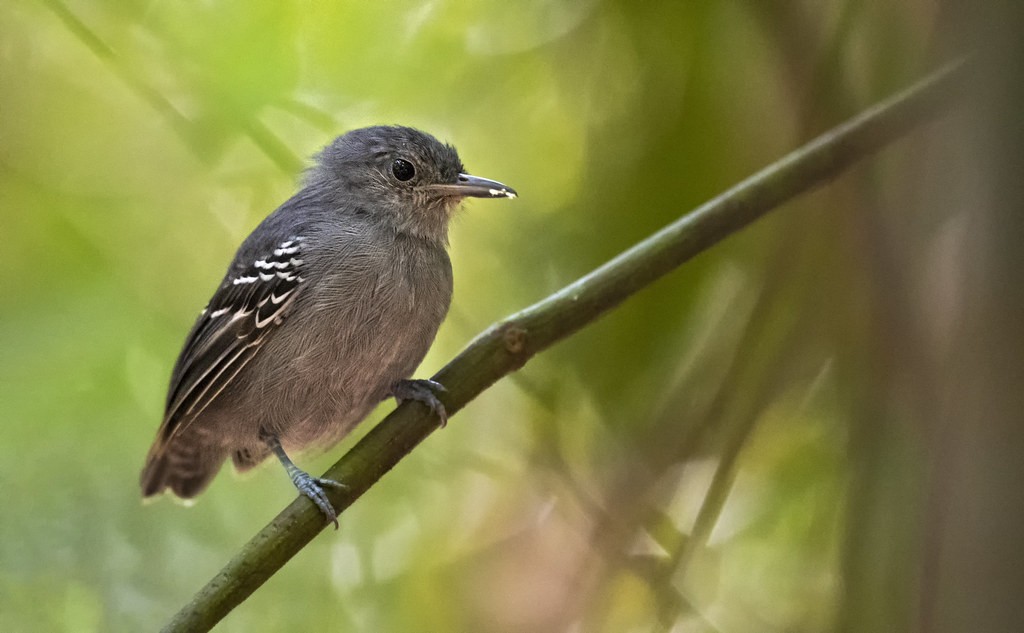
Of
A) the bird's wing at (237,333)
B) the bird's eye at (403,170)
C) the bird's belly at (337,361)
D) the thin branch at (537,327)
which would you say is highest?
the bird's eye at (403,170)

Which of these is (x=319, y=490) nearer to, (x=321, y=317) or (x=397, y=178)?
(x=321, y=317)

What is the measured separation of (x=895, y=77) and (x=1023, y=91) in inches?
36.7

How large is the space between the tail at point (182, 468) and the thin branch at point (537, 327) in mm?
988

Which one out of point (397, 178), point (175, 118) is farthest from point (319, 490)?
point (175, 118)

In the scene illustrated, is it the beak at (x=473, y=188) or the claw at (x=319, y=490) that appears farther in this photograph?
the beak at (x=473, y=188)

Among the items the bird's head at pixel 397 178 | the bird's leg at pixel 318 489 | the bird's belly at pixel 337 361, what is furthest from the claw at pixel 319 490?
the bird's head at pixel 397 178

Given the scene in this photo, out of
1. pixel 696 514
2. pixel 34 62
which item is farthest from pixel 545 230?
pixel 34 62

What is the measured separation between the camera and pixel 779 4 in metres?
1.75

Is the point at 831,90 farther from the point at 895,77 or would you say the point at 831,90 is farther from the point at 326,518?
the point at 326,518

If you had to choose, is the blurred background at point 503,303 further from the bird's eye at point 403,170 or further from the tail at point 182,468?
the bird's eye at point 403,170

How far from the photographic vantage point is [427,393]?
76.8 inches

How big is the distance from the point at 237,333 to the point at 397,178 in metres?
0.64

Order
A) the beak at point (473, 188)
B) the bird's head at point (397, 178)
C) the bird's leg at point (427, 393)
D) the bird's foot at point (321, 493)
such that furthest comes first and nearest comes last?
the bird's head at point (397, 178) → the beak at point (473, 188) → the bird's leg at point (427, 393) → the bird's foot at point (321, 493)

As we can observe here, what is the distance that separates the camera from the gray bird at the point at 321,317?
235 centimetres
